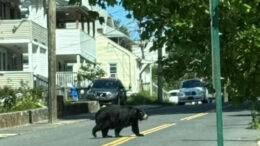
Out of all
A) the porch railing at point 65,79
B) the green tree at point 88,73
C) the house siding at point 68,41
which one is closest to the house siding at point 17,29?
the porch railing at point 65,79

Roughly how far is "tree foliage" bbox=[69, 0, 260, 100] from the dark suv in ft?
102

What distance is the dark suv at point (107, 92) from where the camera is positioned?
125ft

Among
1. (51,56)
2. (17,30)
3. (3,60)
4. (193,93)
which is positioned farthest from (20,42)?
(193,93)

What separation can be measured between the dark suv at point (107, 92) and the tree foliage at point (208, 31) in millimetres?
30954

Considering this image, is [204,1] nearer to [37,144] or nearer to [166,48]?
[166,48]

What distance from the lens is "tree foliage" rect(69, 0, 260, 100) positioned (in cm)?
618

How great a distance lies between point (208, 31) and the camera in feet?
21.5

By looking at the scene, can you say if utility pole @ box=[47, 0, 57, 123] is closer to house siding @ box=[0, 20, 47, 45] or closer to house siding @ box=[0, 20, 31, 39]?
house siding @ box=[0, 20, 47, 45]

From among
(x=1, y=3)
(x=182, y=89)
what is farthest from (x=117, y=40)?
(x=1, y=3)

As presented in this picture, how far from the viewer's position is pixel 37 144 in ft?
56.6

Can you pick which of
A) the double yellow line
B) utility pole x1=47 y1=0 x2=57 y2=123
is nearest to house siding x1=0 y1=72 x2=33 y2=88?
utility pole x1=47 y1=0 x2=57 y2=123

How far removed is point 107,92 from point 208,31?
31.9 meters

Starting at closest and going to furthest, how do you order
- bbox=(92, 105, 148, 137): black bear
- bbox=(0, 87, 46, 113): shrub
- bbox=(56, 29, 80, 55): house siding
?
bbox=(92, 105, 148, 137): black bear, bbox=(0, 87, 46, 113): shrub, bbox=(56, 29, 80, 55): house siding

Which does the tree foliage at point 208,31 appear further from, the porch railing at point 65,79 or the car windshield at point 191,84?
the car windshield at point 191,84
